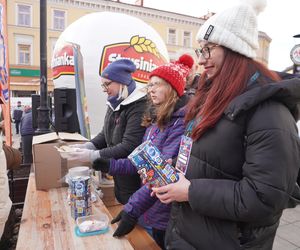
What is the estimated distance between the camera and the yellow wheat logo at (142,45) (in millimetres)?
4977

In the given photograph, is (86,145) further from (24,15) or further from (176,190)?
(24,15)

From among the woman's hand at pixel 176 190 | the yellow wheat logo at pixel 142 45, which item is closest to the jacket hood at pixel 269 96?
the woman's hand at pixel 176 190

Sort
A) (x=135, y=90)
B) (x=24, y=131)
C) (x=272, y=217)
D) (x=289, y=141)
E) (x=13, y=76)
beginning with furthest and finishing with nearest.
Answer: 1. (x=13, y=76)
2. (x=24, y=131)
3. (x=135, y=90)
4. (x=272, y=217)
5. (x=289, y=141)

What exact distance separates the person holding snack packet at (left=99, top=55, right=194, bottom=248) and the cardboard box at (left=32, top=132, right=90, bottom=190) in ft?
2.03

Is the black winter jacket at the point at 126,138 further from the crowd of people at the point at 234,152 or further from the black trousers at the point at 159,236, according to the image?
the crowd of people at the point at 234,152

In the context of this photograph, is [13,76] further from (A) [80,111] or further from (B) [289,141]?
(B) [289,141]

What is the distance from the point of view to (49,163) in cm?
228

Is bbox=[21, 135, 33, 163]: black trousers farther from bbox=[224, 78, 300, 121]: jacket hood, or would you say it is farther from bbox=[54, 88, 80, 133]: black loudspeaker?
bbox=[224, 78, 300, 121]: jacket hood

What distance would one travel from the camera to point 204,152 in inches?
44.9

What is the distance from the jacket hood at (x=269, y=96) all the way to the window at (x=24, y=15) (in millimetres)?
23292

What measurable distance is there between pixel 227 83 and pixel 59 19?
22.9 meters

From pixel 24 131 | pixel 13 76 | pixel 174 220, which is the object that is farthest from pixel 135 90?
pixel 13 76

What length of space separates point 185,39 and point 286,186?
25.3 meters

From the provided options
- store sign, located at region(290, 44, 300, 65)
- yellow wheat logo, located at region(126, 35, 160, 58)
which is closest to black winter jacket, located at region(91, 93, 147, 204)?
yellow wheat logo, located at region(126, 35, 160, 58)
